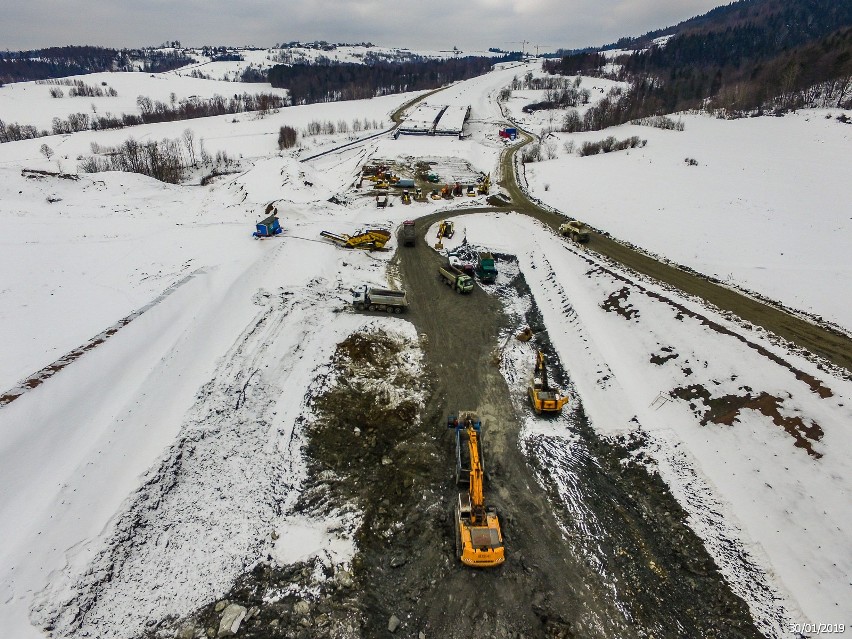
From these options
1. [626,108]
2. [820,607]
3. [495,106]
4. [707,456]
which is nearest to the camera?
[820,607]

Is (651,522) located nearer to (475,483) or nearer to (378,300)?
(475,483)

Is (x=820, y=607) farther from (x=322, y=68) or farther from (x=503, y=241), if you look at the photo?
(x=322, y=68)

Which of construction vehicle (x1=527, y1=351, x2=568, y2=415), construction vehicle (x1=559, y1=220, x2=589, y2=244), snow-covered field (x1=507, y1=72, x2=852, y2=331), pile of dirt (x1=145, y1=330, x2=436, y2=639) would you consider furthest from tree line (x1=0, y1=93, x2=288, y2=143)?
construction vehicle (x1=527, y1=351, x2=568, y2=415)

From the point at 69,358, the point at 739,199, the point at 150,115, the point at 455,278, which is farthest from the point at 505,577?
the point at 150,115

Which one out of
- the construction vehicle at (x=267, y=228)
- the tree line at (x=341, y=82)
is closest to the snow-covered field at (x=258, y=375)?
the construction vehicle at (x=267, y=228)

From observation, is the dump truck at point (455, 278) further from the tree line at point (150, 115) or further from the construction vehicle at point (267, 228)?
the tree line at point (150, 115)

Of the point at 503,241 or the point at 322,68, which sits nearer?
the point at 503,241

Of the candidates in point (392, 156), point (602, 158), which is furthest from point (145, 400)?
point (602, 158)
